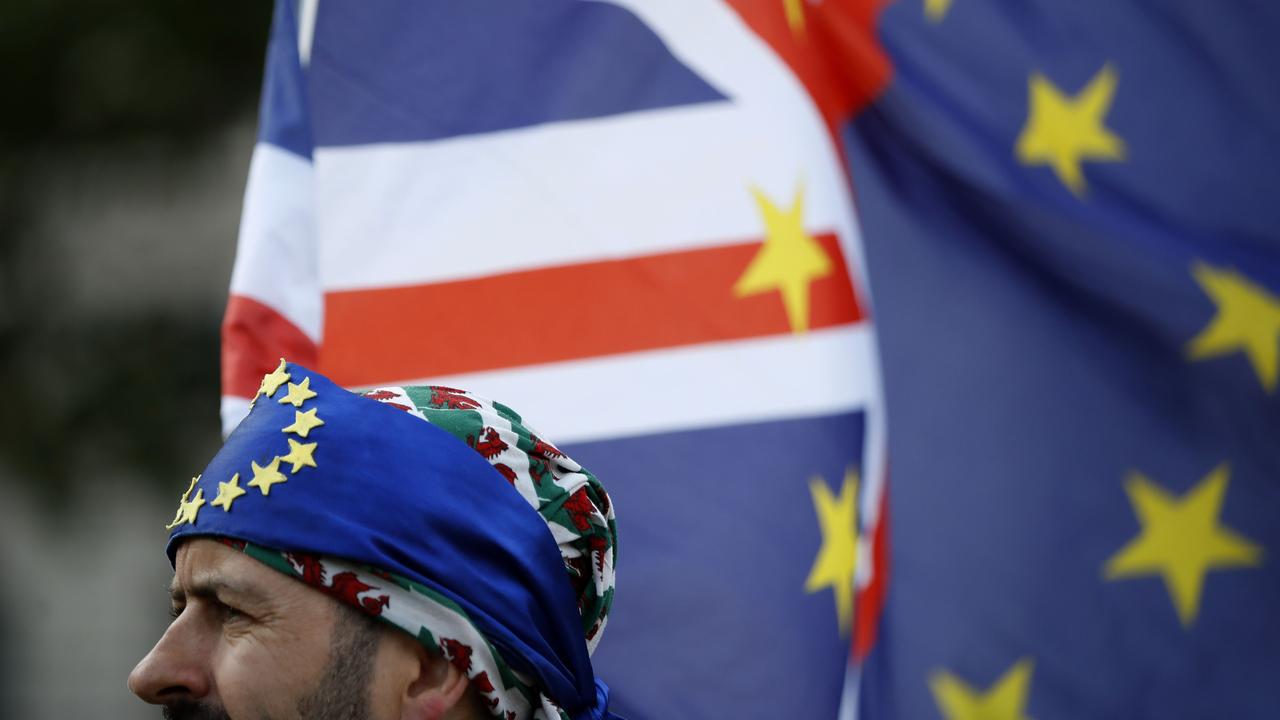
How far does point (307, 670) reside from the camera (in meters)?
2.16

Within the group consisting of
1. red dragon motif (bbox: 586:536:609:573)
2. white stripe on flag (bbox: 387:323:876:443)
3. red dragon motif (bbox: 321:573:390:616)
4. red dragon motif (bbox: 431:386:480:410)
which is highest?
white stripe on flag (bbox: 387:323:876:443)

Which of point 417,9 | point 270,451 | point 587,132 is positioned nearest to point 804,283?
point 587,132

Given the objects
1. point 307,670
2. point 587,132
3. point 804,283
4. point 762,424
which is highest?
point 587,132

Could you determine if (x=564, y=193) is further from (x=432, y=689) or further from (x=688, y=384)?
(x=432, y=689)

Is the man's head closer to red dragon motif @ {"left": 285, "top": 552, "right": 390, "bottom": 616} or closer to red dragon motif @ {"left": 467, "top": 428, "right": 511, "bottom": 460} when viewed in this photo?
red dragon motif @ {"left": 285, "top": 552, "right": 390, "bottom": 616}

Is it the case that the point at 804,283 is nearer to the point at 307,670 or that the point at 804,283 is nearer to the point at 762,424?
the point at 762,424

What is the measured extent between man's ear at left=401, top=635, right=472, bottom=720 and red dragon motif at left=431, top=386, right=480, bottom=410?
0.37 meters

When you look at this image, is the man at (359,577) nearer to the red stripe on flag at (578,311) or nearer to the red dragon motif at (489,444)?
the red dragon motif at (489,444)

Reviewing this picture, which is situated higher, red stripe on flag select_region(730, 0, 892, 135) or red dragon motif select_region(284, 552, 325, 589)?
red stripe on flag select_region(730, 0, 892, 135)

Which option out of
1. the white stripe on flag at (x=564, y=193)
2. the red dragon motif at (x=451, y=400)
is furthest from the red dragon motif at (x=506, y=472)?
the white stripe on flag at (x=564, y=193)

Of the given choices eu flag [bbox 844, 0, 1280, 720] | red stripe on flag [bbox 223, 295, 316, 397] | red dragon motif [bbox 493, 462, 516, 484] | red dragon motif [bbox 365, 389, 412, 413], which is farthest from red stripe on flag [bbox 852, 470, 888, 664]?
red stripe on flag [bbox 223, 295, 316, 397]

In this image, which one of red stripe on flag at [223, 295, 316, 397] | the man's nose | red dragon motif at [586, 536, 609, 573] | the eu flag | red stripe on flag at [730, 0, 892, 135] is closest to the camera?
the man's nose

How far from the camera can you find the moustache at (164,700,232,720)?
2.15 m

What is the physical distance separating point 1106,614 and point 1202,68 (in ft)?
3.64
